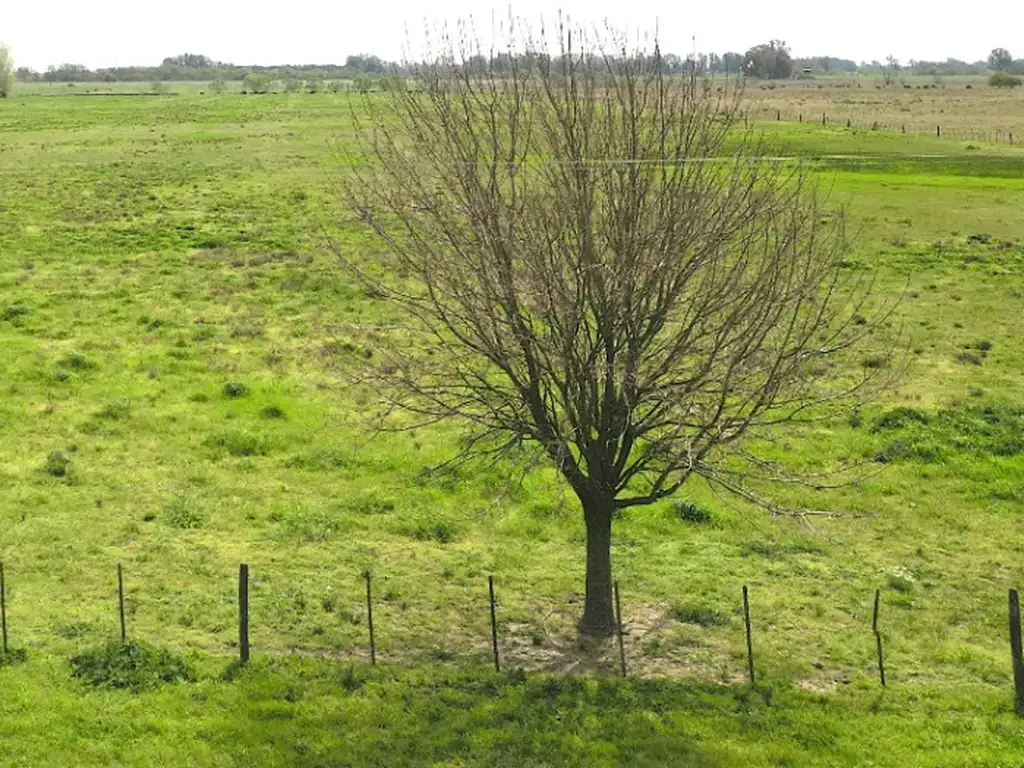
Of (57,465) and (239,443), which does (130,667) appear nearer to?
(57,465)

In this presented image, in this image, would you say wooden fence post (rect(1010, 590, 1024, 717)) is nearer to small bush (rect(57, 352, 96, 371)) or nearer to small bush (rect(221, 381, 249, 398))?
small bush (rect(221, 381, 249, 398))

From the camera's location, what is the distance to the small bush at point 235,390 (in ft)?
100

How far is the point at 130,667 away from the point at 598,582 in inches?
282

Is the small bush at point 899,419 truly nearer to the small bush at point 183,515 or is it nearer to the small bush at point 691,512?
the small bush at point 691,512

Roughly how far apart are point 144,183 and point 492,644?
5991 cm

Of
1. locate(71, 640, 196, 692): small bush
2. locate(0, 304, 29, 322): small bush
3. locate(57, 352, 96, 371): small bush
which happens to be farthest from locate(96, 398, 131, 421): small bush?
locate(71, 640, 196, 692): small bush

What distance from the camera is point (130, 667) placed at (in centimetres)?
1558

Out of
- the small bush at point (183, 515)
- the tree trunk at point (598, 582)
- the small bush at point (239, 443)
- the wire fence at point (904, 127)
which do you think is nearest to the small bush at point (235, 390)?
the small bush at point (239, 443)

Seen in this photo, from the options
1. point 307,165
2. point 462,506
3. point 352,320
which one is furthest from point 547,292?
point 307,165

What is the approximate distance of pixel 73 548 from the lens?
20500mm

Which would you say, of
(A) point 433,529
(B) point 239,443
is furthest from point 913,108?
(A) point 433,529

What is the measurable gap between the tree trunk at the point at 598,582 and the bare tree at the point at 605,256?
29cm

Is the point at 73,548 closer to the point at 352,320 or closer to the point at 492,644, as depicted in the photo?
the point at 492,644

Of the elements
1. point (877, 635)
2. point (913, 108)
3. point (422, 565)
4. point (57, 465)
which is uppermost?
point (913, 108)
